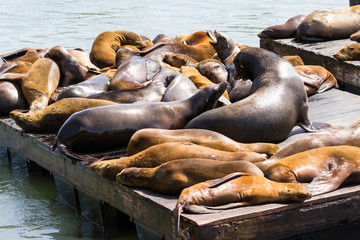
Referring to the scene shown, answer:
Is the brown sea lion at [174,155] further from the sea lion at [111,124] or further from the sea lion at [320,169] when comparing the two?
the sea lion at [111,124]

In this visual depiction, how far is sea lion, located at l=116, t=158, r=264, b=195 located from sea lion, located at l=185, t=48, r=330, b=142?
4.16 feet

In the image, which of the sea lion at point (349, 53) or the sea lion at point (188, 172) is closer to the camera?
the sea lion at point (188, 172)

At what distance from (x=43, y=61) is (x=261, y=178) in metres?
4.44

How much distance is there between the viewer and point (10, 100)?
7312mm

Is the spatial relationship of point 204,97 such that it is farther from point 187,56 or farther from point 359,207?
point 187,56

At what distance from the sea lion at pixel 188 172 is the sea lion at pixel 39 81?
2.92 metres

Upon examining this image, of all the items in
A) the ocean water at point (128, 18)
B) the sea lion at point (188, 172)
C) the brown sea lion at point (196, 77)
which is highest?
the sea lion at point (188, 172)

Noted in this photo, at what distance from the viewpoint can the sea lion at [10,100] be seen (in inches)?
287

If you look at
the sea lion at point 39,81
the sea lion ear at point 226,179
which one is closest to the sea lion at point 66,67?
the sea lion at point 39,81

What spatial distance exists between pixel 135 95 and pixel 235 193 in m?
2.80

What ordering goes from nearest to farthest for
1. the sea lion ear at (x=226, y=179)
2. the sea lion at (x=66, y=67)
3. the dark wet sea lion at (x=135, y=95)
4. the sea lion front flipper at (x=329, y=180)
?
the sea lion ear at (x=226, y=179)
the sea lion front flipper at (x=329, y=180)
the dark wet sea lion at (x=135, y=95)
the sea lion at (x=66, y=67)

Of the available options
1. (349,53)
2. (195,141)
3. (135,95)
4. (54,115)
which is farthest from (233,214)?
(349,53)

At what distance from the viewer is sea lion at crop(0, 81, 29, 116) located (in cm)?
729

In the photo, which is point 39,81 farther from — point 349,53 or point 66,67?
point 349,53
